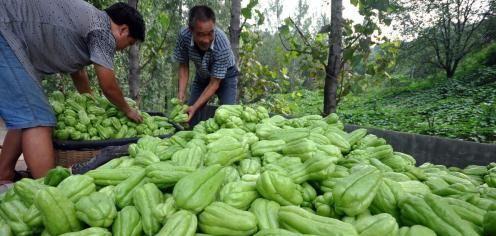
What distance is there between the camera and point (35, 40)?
3764mm

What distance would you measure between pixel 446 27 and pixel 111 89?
27.7 meters

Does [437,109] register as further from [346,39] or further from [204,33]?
[204,33]

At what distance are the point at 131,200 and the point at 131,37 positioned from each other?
2897mm

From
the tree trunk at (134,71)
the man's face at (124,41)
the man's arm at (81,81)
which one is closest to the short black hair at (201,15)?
the man's face at (124,41)

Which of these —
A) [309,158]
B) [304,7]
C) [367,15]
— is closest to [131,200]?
[309,158]

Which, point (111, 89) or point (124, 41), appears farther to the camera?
point (124, 41)

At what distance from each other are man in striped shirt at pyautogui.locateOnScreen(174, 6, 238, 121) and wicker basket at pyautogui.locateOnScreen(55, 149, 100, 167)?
149 cm

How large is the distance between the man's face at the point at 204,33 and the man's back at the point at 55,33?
114 cm

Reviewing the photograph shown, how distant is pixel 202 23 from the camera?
15.3 ft

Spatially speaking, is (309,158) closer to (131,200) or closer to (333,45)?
(131,200)

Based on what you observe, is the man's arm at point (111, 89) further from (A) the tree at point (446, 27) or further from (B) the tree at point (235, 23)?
(A) the tree at point (446, 27)

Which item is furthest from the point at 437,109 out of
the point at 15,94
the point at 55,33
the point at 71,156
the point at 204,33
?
the point at 15,94

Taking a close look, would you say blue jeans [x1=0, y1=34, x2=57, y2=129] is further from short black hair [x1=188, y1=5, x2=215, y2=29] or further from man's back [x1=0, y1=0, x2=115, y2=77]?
short black hair [x1=188, y1=5, x2=215, y2=29]

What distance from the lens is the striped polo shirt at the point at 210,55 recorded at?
5.22 metres
